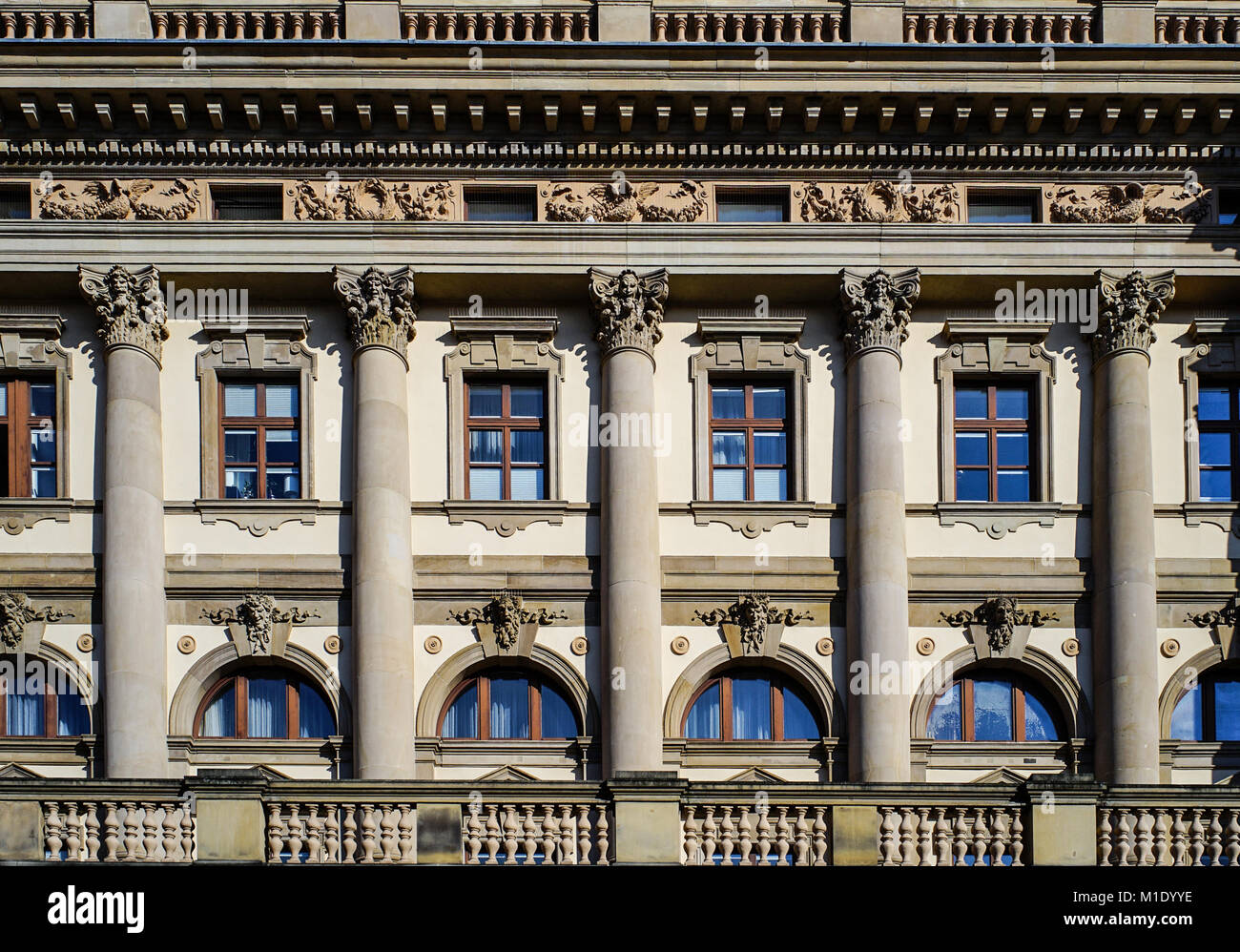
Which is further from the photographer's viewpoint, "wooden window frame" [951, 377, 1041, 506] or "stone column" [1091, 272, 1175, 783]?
"wooden window frame" [951, 377, 1041, 506]

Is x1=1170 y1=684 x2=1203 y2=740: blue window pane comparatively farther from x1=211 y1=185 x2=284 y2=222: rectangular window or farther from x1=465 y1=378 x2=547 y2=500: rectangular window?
→ x1=211 y1=185 x2=284 y2=222: rectangular window

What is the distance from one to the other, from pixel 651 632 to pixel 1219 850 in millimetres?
9292

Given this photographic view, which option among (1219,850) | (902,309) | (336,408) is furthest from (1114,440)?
(336,408)

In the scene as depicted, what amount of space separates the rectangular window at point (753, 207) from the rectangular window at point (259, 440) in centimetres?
676

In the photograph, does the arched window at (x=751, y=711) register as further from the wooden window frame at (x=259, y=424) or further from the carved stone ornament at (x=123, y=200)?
the carved stone ornament at (x=123, y=200)

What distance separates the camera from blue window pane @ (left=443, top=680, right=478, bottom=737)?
31.1 meters

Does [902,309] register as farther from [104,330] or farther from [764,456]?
[104,330]

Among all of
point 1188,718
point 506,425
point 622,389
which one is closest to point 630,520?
point 622,389

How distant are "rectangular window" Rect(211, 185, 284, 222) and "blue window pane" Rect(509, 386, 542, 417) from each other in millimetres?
4291

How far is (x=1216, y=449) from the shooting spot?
32531 mm

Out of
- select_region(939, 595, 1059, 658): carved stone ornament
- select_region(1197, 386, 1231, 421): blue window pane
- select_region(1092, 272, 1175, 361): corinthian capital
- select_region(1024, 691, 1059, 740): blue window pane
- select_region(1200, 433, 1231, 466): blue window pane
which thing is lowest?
select_region(1024, 691, 1059, 740): blue window pane

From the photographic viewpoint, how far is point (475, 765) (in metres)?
30.7

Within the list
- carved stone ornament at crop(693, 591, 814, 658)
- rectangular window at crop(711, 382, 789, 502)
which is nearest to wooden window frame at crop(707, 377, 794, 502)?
rectangular window at crop(711, 382, 789, 502)
